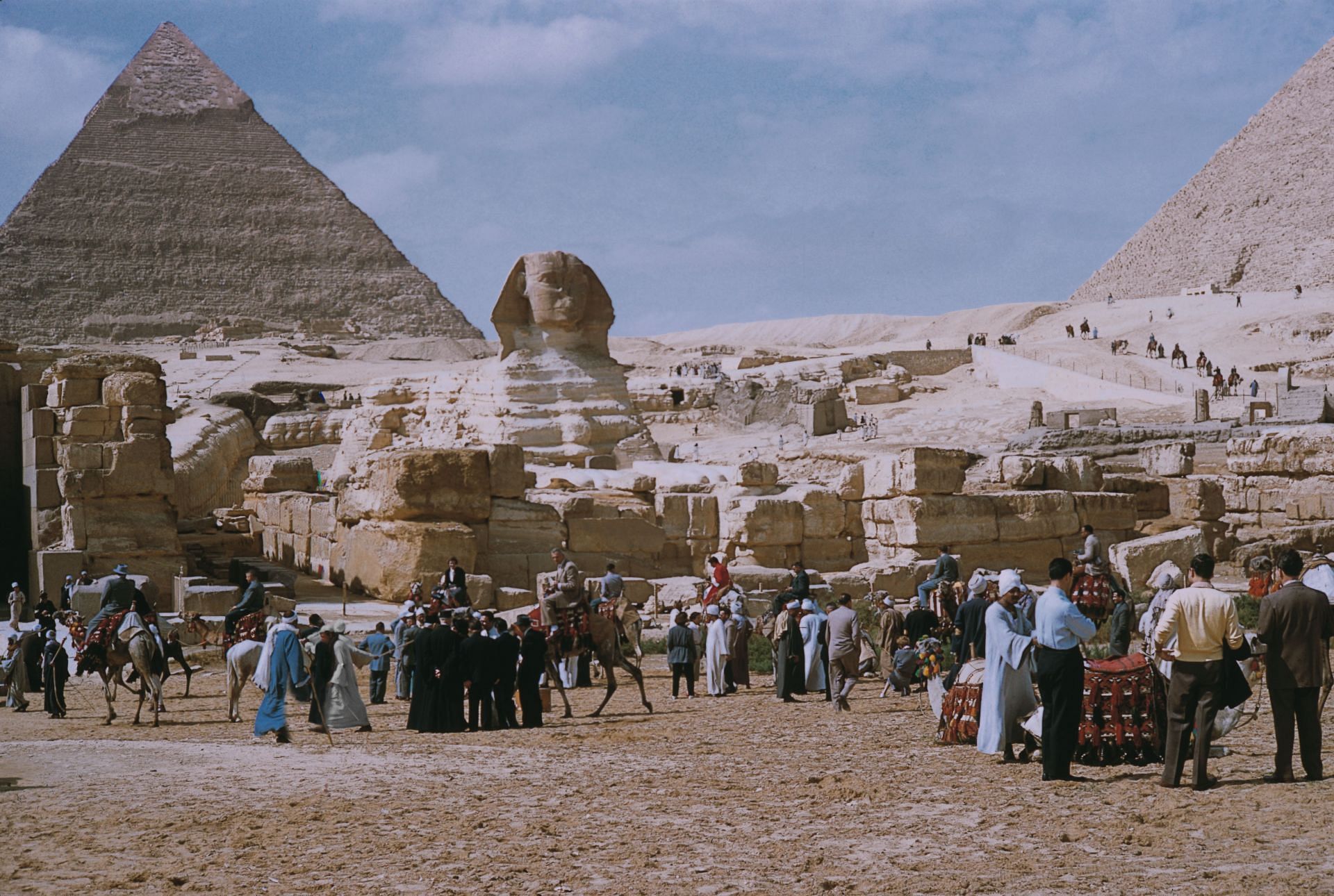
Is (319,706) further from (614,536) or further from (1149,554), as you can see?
(1149,554)

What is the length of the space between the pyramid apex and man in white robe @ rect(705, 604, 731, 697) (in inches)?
6604

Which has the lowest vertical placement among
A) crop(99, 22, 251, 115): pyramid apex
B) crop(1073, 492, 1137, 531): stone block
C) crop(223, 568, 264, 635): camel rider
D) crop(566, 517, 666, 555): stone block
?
crop(223, 568, 264, 635): camel rider

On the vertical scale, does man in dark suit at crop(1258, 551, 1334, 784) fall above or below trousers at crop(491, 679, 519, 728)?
above

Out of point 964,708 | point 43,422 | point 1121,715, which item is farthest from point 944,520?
point 43,422

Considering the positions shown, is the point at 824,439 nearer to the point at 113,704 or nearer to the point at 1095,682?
the point at 113,704

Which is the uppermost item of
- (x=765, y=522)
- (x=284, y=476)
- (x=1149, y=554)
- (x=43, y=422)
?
(x=43, y=422)

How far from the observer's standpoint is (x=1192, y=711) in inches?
243

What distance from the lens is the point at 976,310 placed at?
8825 centimetres

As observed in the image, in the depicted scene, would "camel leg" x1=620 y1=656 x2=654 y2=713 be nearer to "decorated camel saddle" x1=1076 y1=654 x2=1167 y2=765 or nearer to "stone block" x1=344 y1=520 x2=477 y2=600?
"decorated camel saddle" x1=1076 y1=654 x2=1167 y2=765

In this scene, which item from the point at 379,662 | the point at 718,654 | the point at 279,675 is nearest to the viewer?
the point at 279,675

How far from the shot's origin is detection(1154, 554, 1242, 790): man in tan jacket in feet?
19.9

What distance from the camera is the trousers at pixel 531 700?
9008mm

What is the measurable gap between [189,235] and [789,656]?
154 metres

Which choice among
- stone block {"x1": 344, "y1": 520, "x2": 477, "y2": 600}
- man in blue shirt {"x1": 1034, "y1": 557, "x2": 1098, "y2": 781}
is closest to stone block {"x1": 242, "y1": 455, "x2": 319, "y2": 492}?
stone block {"x1": 344, "y1": 520, "x2": 477, "y2": 600}
